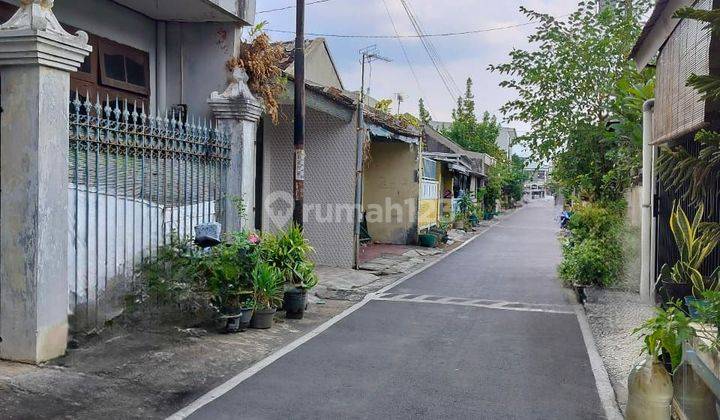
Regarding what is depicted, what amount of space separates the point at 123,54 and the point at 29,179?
3379 mm

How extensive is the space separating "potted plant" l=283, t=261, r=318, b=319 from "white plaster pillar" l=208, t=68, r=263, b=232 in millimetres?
1058

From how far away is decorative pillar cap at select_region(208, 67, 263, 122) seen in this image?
8.41 metres

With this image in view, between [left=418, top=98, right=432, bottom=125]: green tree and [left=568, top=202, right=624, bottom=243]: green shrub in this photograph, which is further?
[left=418, top=98, right=432, bottom=125]: green tree

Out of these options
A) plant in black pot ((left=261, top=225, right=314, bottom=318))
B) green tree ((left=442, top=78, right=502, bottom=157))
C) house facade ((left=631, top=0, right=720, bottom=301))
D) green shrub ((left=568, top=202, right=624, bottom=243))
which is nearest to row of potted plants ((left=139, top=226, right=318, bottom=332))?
plant in black pot ((left=261, top=225, right=314, bottom=318))

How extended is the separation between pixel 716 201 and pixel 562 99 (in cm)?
700

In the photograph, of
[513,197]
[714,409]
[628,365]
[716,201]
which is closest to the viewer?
[714,409]

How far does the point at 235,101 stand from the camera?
842 centimetres

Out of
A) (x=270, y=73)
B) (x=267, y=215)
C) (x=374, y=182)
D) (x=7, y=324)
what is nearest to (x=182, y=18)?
(x=270, y=73)

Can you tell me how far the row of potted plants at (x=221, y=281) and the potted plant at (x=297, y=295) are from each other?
350 millimetres

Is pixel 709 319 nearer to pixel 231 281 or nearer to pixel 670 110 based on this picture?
pixel 670 110

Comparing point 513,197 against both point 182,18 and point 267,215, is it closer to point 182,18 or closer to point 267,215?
point 267,215

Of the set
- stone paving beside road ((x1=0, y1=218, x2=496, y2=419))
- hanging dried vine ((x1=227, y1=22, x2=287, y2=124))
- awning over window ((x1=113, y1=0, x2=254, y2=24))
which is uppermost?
awning over window ((x1=113, y1=0, x2=254, y2=24))

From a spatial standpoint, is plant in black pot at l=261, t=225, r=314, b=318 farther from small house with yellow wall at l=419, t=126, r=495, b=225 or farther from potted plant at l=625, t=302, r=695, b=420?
small house with yellow wall at l=419, t=126, r=495, b=225

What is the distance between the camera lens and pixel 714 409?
3.52m
